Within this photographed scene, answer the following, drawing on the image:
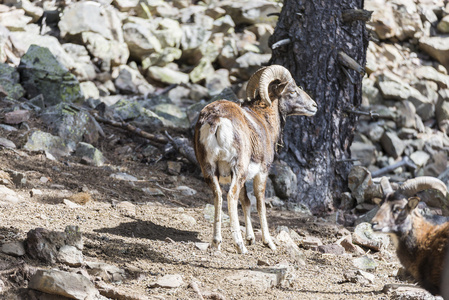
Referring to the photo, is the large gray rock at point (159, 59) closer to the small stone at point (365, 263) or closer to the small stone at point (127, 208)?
the small stone at point (127, 208)

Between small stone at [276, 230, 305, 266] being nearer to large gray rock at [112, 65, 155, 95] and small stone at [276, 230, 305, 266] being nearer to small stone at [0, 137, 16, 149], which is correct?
small stone at [0, 137, 16, 149]

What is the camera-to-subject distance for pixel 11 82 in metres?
12.3

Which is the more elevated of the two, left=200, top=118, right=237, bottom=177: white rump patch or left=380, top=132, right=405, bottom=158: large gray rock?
left=200, top=118, right=237, bottom=177: white rump patch

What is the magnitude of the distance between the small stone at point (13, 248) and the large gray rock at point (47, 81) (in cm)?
784

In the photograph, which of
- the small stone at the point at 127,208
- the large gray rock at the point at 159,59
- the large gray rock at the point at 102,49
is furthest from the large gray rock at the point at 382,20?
the small stone at the point at 127,208

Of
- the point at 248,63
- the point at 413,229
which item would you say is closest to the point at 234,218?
the point at 413,229

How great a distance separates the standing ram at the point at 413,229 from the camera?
5.35 meters

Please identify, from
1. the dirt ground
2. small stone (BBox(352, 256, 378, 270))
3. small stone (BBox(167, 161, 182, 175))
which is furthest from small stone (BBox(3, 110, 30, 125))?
small stone (BBox(352, 256, 378, 270))

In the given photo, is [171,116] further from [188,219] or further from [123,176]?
[188,219]

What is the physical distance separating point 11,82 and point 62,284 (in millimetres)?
8926

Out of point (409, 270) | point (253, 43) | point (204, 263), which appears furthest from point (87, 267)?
point (253, 43)

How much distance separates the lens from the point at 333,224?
932 centimetres

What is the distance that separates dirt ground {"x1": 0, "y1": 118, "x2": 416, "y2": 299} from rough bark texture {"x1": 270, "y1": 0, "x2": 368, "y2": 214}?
49.0 inches

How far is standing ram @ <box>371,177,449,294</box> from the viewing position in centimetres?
535
